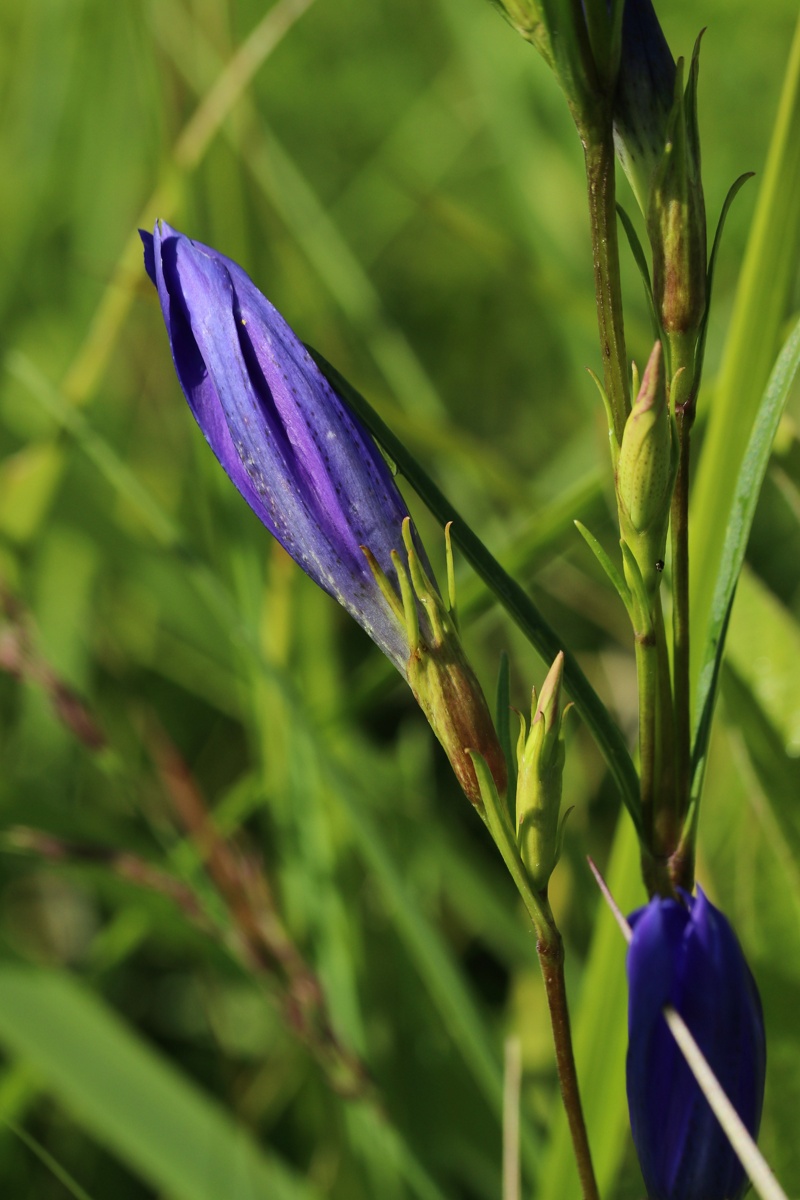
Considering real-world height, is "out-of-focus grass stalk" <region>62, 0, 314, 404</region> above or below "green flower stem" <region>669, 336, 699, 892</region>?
above

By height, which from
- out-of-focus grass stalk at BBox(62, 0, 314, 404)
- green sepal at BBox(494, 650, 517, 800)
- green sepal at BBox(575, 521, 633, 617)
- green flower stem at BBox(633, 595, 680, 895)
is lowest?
green flower stem at BBox(633, 595, 680, 895)

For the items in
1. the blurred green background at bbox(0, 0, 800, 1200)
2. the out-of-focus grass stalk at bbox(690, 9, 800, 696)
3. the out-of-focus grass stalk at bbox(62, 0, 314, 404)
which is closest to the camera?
the out-of-focus grass stalk at bbox(690, 9, 800, 696)

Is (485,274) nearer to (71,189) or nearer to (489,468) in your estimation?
(71,189)

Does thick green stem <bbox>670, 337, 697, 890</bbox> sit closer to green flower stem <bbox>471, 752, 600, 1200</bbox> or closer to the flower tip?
green flower stem <bbox>471, 752, 600, 1200</bbox>

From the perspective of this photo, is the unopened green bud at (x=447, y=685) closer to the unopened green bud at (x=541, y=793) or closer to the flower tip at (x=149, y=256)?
the unopened green bud at (x=541, y=793)

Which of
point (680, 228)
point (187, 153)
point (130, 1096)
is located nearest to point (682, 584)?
point (680, 228)

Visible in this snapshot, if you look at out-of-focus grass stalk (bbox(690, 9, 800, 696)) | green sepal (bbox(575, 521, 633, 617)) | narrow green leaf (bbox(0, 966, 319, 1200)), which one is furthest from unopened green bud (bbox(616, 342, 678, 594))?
narrow green leaf (bbox(0, 966, 319, 1200))
